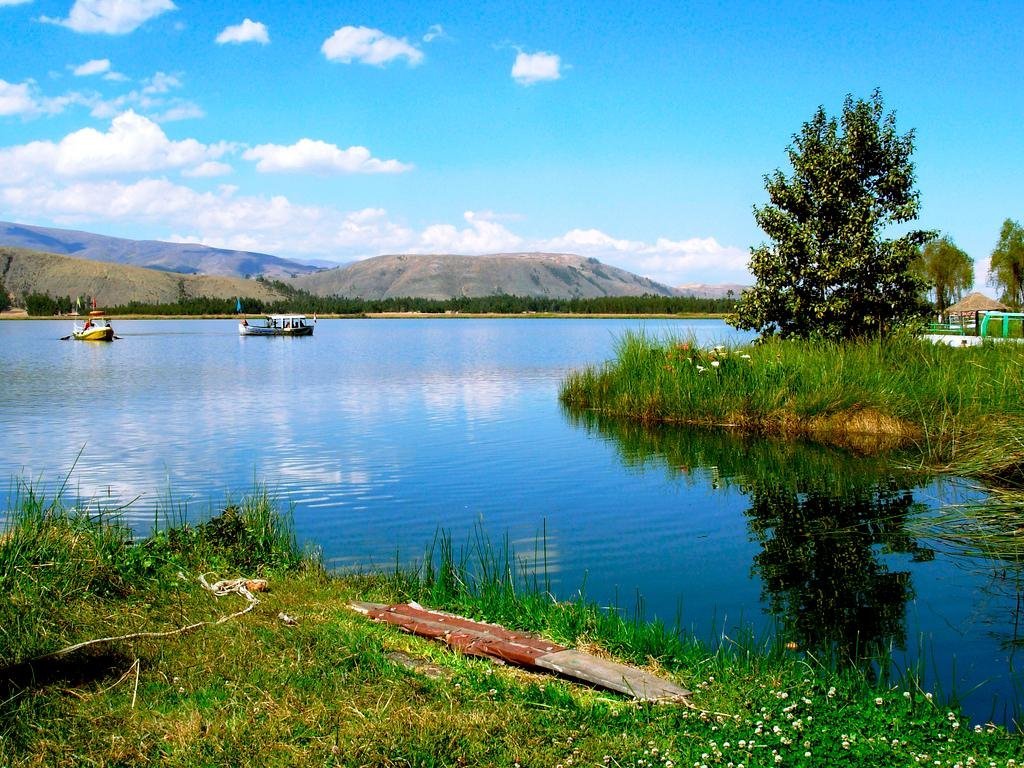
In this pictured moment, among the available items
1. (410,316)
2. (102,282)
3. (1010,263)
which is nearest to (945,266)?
(1010,263)

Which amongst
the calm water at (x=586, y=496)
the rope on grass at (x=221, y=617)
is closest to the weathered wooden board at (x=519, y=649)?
the rope on grass at (x=221, y=617)

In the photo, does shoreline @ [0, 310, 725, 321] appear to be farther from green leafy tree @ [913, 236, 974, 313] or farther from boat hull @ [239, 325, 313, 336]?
green leafy tree @ [913, 236, 974, 313]

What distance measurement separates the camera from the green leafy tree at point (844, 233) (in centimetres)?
2105

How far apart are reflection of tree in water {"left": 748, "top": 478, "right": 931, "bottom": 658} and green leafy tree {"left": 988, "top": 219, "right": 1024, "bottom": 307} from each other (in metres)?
53.2

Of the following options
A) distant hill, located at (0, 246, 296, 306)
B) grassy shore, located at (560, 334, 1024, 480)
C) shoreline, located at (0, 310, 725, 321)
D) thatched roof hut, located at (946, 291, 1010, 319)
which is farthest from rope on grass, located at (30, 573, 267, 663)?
distant hill, located at (0, 246, 296, 306)

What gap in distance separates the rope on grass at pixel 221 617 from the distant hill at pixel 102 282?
514 ft

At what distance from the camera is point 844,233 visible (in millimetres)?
21203

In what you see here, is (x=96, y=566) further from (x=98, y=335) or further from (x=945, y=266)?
(x=945, y=266)

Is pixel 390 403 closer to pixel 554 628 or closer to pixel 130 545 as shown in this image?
pixel 130 545

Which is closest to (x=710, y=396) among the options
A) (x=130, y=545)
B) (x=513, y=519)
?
(x=513, y=519)

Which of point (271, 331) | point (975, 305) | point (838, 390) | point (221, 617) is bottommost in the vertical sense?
point (221, 617)

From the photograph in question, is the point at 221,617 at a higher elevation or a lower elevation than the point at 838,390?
lower

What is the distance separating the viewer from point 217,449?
56.2 feet

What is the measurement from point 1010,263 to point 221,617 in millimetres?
63701
